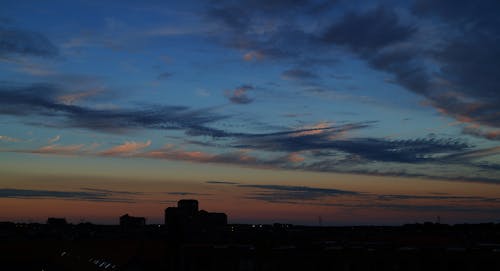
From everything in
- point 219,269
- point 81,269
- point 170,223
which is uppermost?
point 170,223

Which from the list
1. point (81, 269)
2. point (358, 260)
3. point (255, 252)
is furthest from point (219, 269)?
point (81, 269)

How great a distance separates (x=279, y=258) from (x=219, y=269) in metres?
3.98

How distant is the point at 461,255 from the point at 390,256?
160 inches

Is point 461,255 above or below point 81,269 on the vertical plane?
above

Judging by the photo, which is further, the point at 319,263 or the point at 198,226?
the point at 198,226

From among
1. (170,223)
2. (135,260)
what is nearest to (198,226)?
(135,260)

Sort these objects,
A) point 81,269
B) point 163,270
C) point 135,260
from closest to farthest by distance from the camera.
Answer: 1. point 163,270
2. point 135,260
3. point 81,269

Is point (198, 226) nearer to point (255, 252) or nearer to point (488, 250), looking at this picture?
point (255, 252)

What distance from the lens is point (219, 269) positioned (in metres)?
35.3

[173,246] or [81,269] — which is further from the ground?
[173,246]

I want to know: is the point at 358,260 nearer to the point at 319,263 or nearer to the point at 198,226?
the point at 319,263

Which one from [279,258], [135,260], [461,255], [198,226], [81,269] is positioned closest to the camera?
[461,255]

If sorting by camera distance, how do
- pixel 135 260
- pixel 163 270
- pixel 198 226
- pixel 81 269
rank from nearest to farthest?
1. pixel 163 270
2. pixel 135 260
3. pixel 198 226
4. pixel 81 269

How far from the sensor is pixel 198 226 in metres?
52.8
